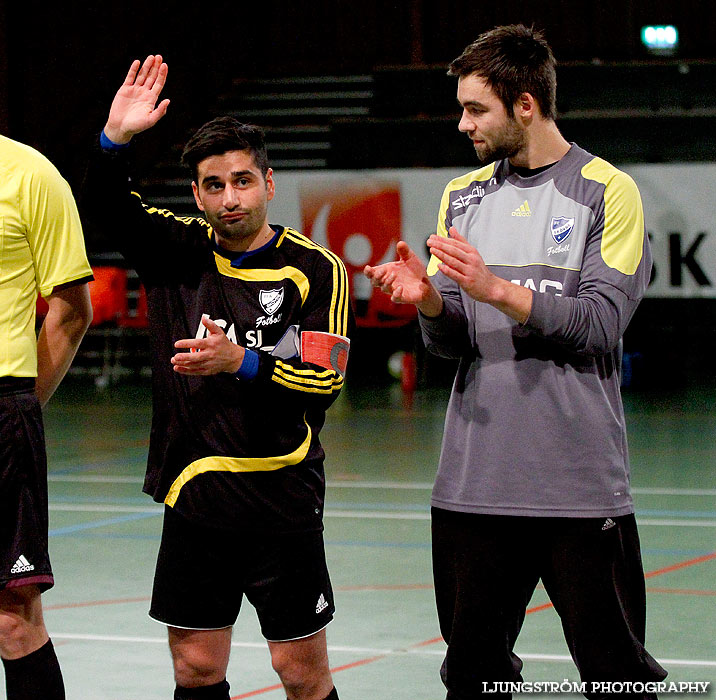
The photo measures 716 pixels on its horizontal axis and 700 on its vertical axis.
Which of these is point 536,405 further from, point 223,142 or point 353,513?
point 353,513

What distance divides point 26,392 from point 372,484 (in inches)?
205

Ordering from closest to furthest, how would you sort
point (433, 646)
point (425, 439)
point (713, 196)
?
point (433, 646) < point (425, 439) < point (713, 196)

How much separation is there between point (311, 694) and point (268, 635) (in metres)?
0.18

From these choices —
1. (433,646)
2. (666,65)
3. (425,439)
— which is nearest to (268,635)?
(433,646)

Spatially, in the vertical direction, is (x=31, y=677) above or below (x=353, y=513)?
above

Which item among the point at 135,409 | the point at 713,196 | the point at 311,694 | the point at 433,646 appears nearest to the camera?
the point at 311,694

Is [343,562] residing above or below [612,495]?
below

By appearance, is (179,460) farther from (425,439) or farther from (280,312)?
(425,439)

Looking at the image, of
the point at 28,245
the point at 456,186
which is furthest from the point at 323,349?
the point at 28,245

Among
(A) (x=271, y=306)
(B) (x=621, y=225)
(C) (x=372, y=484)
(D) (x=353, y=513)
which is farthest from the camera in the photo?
(C) (x=372, y=484)

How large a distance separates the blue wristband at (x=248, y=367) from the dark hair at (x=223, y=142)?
532mm

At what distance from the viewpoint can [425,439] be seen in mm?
10055

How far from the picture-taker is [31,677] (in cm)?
293

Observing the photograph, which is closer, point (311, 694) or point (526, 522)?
point (526, 522)
